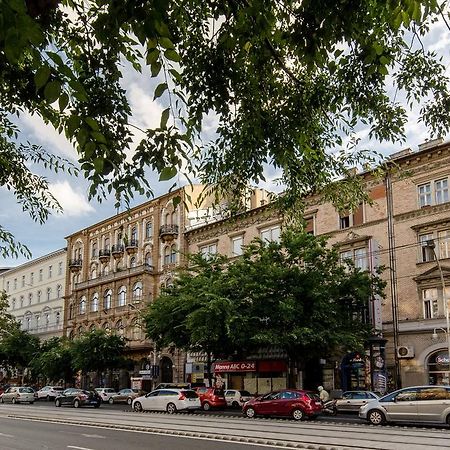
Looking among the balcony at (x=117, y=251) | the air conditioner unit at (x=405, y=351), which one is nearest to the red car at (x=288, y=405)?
the air conditioner unit at (x=405, y=351)

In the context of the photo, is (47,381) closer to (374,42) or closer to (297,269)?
(297,269)

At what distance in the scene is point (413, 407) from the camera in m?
21.7

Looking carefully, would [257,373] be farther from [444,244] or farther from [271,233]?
[444,244]

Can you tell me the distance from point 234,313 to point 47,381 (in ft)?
133

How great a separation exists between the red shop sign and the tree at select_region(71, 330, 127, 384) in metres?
12.5

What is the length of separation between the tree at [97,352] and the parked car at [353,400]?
2452 cm

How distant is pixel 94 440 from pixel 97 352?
3239 centimetres

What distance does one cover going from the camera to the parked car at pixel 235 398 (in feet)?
113

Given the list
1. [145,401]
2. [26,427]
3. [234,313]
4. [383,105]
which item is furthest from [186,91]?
[145,401]

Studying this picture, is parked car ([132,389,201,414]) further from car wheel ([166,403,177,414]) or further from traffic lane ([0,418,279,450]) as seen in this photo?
traffic lane ([0,418,279,450])

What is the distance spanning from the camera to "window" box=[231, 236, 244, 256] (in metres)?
45.0

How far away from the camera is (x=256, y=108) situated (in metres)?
6.77

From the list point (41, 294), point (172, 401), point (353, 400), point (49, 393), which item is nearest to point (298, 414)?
point (353, 400)

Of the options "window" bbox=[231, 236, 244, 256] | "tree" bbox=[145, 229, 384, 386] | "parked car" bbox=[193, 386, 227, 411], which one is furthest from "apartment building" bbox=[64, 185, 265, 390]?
"tree" bbox=[145, 229, 384, 386]
